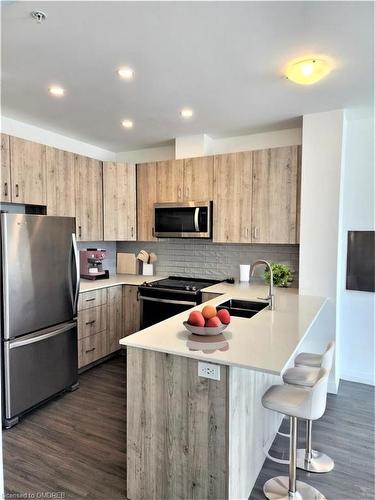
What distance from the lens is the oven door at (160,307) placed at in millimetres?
3594

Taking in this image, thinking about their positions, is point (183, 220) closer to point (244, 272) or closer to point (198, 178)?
point (198, 178)

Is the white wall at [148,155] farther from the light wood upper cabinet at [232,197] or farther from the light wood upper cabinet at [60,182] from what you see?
the light wood upper cabinet at [60,182]

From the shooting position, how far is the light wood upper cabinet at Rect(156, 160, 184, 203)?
4.03 metres

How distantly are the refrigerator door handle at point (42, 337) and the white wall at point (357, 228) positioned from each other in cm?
280

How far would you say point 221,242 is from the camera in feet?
12.9

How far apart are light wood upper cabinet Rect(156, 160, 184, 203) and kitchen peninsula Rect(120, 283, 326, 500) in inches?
92.0

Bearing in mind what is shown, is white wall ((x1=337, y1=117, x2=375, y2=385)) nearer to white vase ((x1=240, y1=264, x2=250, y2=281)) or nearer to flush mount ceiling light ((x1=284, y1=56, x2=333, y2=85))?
white vase ((x1=240, y1=264, x2=250, y2=281))

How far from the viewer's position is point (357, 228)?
11.6 ft

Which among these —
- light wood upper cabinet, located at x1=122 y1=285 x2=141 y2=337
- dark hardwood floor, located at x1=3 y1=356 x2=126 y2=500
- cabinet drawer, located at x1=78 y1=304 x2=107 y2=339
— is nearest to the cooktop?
light wood upper cabinet, located at x1=122 y1=285 x2=141 y2=337

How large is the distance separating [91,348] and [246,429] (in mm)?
2284

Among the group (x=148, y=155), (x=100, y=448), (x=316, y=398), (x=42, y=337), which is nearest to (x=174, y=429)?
(x=316, y=398)

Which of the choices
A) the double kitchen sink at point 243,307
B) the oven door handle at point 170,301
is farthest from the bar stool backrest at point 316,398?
the oven door handle at point 170,301

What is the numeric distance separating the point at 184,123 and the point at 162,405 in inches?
111

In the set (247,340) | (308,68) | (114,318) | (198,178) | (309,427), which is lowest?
(309,427)
